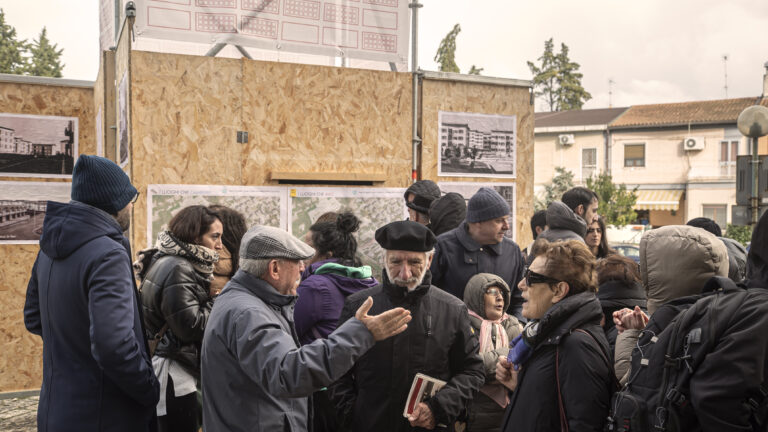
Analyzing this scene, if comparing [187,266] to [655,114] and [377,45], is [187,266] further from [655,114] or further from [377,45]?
[655,114]

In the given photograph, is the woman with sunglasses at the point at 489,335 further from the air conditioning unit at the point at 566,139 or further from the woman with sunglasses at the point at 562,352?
the air conditioning unit at the point at 566,139

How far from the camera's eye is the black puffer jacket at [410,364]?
10.5 ft

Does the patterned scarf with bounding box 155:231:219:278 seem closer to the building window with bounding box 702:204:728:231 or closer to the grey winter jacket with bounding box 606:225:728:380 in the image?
the grey winter jacket with bounding box 606:225:728:380

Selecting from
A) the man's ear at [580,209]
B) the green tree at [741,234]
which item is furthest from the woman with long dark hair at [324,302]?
the green tree at [741,234]

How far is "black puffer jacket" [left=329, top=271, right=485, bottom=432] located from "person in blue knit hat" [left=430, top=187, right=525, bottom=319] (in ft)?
3.77

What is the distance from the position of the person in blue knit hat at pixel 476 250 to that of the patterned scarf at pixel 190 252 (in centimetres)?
163

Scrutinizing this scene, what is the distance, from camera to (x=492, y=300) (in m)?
3.95

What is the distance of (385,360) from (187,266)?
51.8 inches

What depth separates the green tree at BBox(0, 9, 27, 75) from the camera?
93.4ft

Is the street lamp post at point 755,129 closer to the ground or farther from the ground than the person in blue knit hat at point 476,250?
farther from the ground

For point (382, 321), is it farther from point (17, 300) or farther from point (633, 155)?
point (633, 155)

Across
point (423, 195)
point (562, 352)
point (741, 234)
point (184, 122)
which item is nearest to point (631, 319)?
point (562, 352)

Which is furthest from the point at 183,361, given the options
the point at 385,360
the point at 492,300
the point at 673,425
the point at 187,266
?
the point at 673,425

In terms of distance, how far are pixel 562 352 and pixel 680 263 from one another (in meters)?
0.63
